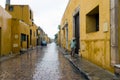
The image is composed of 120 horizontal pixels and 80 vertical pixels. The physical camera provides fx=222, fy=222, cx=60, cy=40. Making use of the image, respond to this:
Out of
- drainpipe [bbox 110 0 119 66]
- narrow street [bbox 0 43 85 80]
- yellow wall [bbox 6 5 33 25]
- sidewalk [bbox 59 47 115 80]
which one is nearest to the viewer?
sidewalk [bbox 59 47 115 80]

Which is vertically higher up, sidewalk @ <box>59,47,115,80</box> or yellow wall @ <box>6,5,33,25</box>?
yellow wall @ <box>6,5,33,25</box>

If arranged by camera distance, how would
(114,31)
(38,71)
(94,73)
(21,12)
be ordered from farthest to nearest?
1. (21,12)
2. (38,71)
3. (94,73)
4. (114,31)

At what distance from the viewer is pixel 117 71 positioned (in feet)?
26.5

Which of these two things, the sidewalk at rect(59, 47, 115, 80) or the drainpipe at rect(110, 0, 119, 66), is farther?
the drainpipe at rect(110, 0, 119, 66)

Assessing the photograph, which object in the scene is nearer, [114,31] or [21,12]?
[114,31]

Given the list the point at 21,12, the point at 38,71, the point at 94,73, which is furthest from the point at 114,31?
the point at 21,12

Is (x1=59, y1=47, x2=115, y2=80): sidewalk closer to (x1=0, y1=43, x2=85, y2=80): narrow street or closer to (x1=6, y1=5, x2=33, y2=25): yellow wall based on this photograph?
(x1=0, y1=43, x2=85, y2=80): narrow street

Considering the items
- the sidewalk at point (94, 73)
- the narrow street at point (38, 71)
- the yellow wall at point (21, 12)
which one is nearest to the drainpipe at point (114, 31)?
the sidewalk at point (94, 73)

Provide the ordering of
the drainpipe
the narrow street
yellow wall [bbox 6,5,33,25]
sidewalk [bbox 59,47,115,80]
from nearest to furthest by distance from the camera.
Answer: sidewalk [bbox 59,47,115,80], the drainpipe, the narrow street, yellow wall [bbox 6,5,33,25]

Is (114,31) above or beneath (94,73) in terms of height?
above

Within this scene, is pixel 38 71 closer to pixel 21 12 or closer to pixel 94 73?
pixel 94 73

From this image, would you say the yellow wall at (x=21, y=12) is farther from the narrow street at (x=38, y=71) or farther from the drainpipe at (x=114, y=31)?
the drainpipe at (x=114, y=31)

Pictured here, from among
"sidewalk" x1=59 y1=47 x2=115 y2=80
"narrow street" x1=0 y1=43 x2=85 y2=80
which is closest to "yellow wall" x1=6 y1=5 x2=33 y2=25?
"narrow street" x1=0 y1=43 x2=85 y2=80

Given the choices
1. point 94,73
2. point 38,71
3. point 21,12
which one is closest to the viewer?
point 94,73
